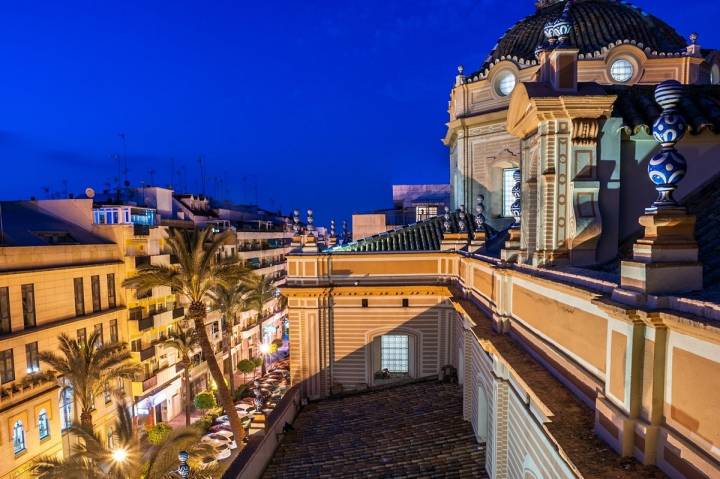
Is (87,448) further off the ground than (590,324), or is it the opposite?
(590,324)

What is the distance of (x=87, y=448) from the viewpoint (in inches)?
464

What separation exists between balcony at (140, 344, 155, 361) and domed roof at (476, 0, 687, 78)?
904 inches

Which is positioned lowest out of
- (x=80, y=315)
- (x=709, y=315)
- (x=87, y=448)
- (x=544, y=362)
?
(x=87, y=448)

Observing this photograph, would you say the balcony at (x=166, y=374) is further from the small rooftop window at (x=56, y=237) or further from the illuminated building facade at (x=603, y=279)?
the illuminated building facade at (x=603, y=279)

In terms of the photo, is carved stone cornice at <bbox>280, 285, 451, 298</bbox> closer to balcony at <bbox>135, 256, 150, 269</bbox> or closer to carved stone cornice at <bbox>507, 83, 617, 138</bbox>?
carved stone cornice at <bbox>507, 83, 617, 138</bbox>

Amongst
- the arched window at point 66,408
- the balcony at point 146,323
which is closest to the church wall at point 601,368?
the arched window at point 66,408

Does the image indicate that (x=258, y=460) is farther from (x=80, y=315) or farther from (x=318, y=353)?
(x=80, y=315)

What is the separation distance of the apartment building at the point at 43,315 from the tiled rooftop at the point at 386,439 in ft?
37.6

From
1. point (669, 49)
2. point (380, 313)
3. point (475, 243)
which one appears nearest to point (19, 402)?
point (380, 313)

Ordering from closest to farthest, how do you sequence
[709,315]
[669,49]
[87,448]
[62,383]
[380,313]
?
[709,315] → [87,448] → [669,49] → [380,313] → [62,383]

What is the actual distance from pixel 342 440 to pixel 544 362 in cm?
906

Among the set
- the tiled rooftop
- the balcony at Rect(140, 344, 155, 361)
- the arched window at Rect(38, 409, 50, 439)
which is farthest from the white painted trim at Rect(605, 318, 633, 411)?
the balcony at Rect(140, 344, 155, 361)

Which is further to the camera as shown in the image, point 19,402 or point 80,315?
point 80,315

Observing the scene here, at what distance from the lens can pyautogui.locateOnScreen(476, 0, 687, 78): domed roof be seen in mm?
16859
